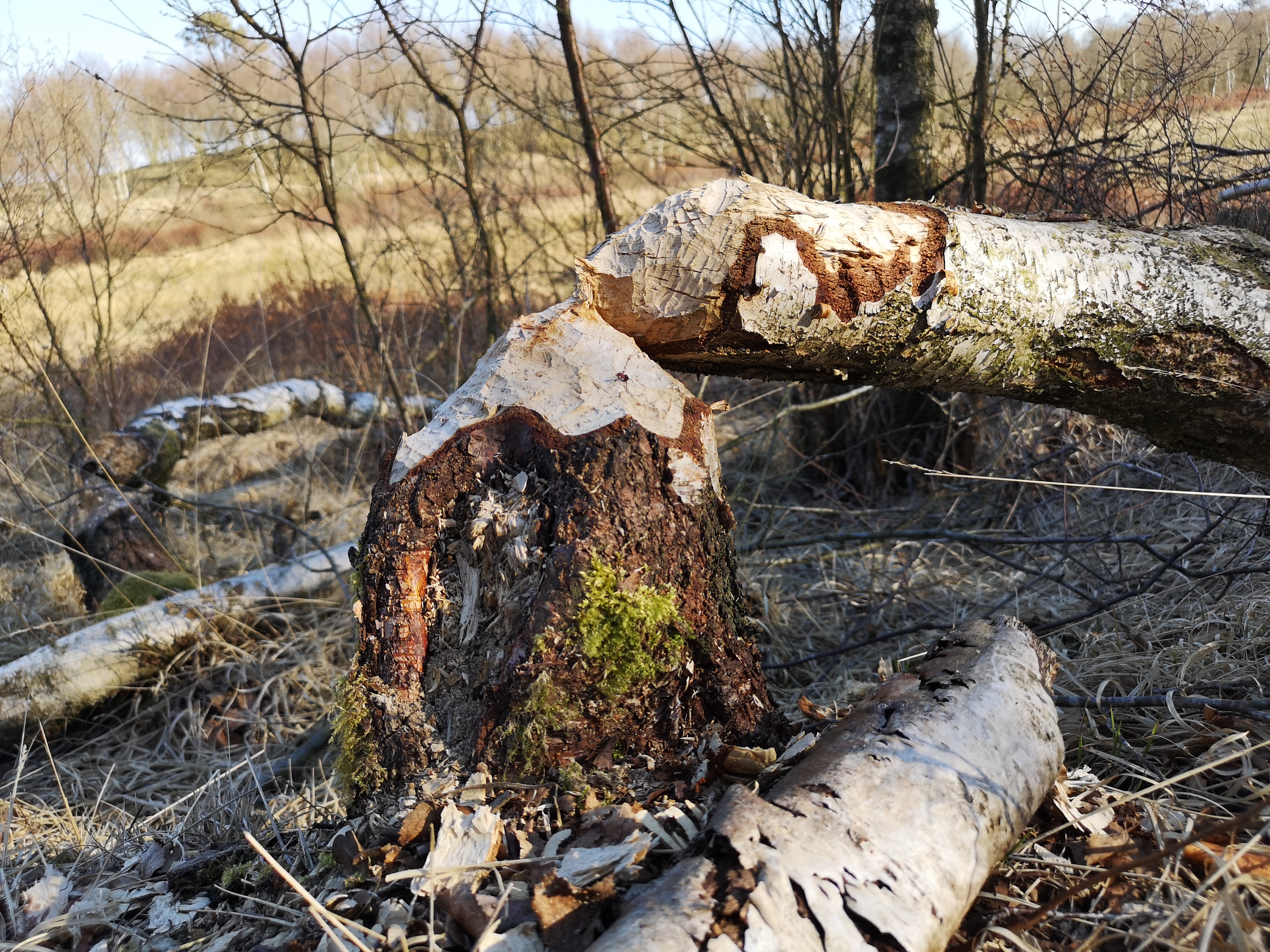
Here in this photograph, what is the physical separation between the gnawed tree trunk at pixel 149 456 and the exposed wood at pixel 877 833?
3.40 metres

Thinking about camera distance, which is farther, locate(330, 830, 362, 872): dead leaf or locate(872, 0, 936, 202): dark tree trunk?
locate(872, 0, 936, 202): dark tree trunk

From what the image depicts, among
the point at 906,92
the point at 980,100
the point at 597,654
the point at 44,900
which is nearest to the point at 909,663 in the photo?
the point at 597,654

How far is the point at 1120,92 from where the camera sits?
11.5 ft

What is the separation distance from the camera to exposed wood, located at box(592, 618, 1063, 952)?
994 mm

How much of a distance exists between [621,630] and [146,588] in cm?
366

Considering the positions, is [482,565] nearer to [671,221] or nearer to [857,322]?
[671,221]

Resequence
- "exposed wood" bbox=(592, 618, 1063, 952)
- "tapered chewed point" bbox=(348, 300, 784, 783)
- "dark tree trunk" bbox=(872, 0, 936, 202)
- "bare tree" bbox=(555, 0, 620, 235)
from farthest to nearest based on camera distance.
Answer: "dark tree trunk" bbox=(872, 0, 936, 202) → "bare tree" bbox=(555, 0, 620, 235) → "tapered chewed point" bbox=(348, 300, 784, 783) → "exposed wood" bbox=(592, 618, 1063, 952)

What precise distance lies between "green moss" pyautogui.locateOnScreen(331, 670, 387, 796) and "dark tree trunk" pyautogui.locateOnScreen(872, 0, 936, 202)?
11.5ft

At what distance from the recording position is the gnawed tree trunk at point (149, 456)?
4.36 m

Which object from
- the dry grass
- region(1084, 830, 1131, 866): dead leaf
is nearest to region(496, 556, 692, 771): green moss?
the dry grass

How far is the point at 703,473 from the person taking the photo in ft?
5.16

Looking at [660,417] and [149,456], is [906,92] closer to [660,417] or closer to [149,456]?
[660,417]

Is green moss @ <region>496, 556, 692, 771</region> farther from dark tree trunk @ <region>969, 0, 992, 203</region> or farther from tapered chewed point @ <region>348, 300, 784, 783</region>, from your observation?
dark tree trunk @ <region>969, 0, 992, 203</region>

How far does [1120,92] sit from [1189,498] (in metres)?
1.89
